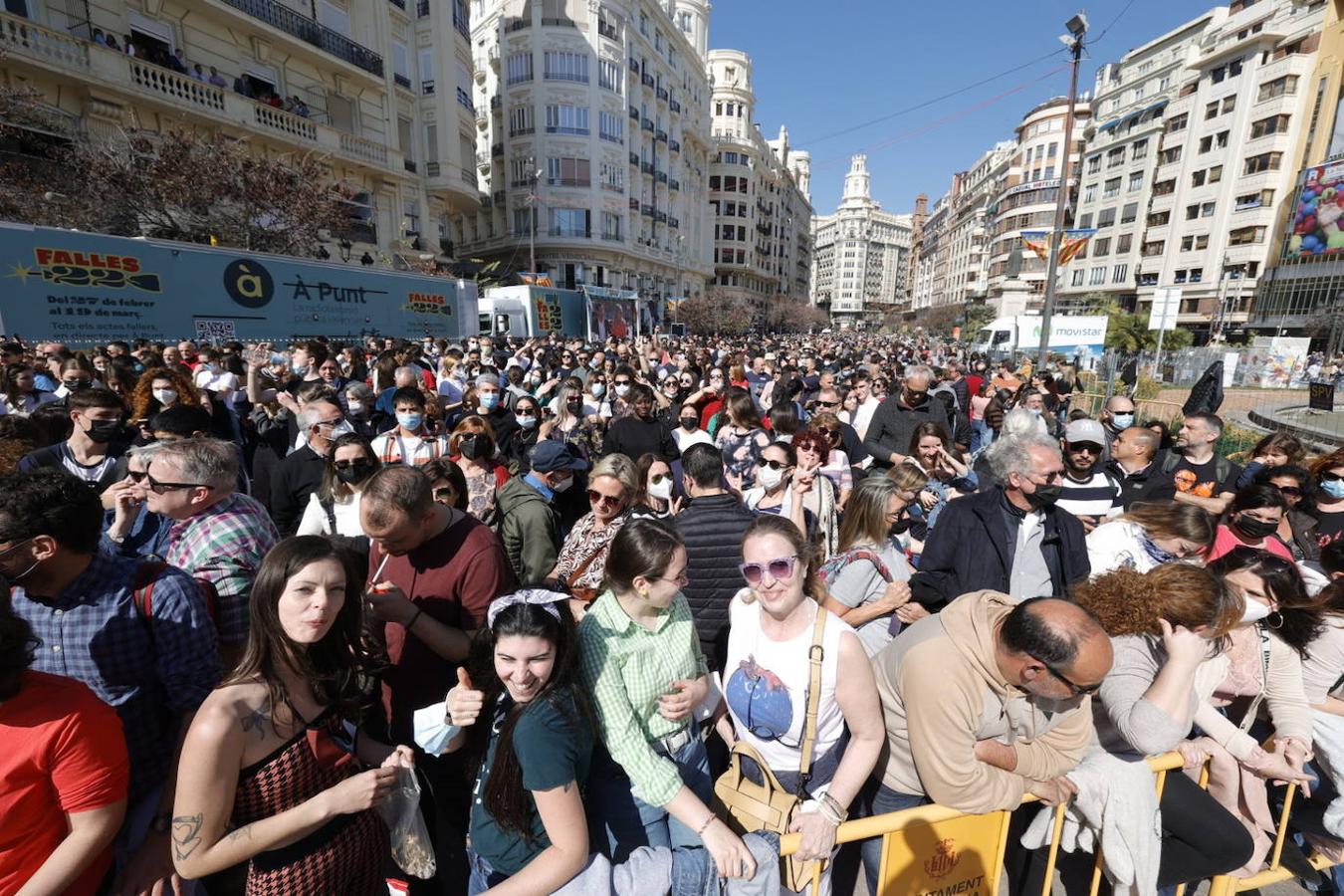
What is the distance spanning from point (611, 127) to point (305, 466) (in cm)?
4411

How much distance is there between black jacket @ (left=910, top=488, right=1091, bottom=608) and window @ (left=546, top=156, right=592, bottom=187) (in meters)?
42.7

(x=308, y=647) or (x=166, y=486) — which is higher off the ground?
(x=166, y=486)

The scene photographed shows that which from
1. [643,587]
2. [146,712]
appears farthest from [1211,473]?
[146,712]

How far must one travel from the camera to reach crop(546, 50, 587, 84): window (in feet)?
130

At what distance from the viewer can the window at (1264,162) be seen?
40.4m

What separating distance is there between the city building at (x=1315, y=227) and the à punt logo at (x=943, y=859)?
50306mm

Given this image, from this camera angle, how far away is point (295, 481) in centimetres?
419

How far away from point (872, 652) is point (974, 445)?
6.87 metres

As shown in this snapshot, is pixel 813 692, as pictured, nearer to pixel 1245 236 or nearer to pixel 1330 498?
pixel 1330 498

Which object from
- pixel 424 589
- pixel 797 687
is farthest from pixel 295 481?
pixel 797 687

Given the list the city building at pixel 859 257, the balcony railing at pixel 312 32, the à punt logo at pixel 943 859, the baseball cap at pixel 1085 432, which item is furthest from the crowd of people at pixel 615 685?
the city building at pixel 859 257

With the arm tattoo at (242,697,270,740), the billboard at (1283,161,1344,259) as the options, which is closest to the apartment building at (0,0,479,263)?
the arm tattoo at (242,697,270,740)

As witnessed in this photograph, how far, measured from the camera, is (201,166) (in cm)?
1546

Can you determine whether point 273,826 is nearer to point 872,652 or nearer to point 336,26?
point 872,652
